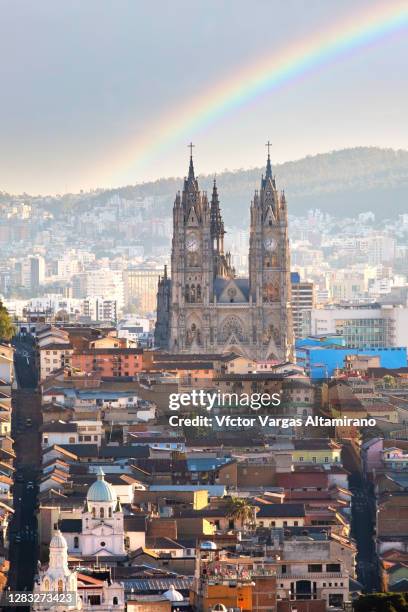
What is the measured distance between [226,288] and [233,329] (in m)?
2.47

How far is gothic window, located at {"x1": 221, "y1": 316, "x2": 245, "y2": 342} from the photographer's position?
12788 cm

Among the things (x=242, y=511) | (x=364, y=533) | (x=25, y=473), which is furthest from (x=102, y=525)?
(x=25, y=473)

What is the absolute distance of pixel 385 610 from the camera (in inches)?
2185

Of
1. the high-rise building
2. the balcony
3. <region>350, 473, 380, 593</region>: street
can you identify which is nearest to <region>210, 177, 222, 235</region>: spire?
the high-rise building

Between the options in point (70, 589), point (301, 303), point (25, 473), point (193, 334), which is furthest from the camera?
point (301, 303)

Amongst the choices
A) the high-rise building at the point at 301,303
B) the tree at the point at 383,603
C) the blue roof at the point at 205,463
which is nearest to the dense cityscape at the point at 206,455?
the blue roof at the point at 205,463

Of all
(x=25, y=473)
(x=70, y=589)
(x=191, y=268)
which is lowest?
(x=25, y=473)

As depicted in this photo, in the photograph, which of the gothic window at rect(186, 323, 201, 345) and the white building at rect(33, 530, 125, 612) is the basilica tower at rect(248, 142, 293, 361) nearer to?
the gothic window at rect(186, 323, 201, 345)

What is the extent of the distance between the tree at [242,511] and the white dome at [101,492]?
3.71 metres

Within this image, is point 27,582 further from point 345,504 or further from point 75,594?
point 345,504

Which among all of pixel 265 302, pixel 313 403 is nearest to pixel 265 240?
pixel 265 302

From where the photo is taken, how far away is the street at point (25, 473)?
6388 cm

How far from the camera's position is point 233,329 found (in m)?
128

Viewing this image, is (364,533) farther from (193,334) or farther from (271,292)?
(271,292)
